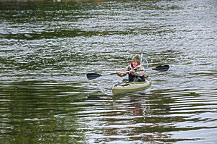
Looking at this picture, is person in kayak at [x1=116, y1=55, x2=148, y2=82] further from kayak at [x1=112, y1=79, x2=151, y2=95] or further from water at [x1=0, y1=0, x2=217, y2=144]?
water at [x1=0, y1=0, x2=217, y2=144]

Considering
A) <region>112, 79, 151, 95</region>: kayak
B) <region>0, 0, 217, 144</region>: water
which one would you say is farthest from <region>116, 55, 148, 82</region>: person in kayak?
<region>0, 0, 217, 144</region>: water

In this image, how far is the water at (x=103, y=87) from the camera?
1163cm

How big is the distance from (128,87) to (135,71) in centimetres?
108

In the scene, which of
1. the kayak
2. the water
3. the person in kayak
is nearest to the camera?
the water

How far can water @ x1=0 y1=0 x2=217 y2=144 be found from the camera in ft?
38.2

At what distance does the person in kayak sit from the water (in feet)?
3.10

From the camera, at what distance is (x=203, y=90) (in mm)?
17438

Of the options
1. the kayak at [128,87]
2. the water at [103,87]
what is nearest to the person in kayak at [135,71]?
the kayak at [128,87]

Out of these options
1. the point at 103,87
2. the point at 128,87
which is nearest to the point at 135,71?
the point at 128,87

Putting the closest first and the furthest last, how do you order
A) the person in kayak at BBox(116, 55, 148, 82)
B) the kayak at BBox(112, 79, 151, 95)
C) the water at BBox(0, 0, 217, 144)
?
the water at BBox(0, 0, 217, 144) < the kayak at BBox(112, 79, 151, 95) < the person in kayak at BBox(116, 55, 148, 82)

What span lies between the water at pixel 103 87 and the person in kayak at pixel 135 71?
946 mm

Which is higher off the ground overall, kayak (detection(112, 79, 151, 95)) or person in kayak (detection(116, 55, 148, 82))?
person in kayak (detection(116, 55, 148, 82))

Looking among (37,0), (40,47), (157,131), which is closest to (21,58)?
(40,47)

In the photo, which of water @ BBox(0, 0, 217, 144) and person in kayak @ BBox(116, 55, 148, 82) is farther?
person in kayak @ BBox(116, 55, 148, 82)
